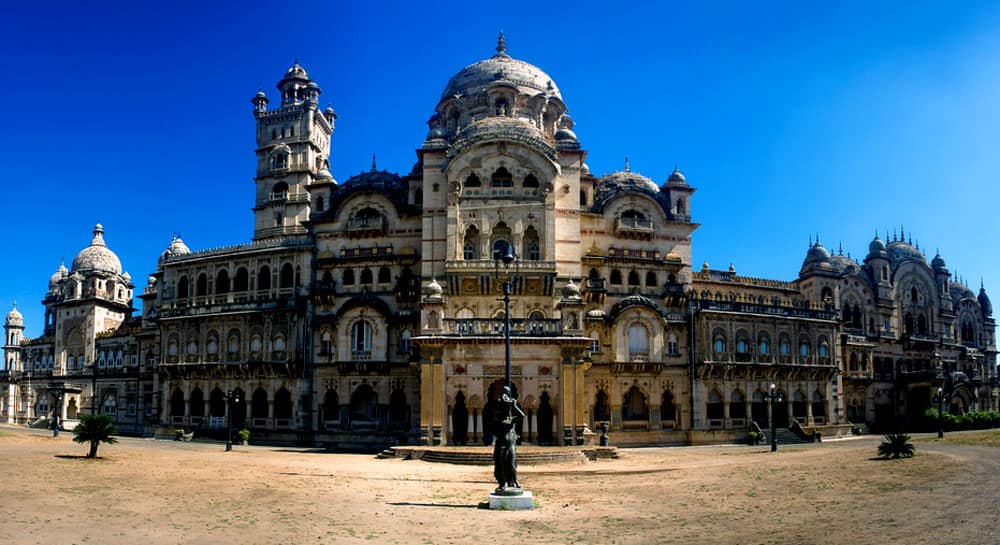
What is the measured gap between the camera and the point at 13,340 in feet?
275

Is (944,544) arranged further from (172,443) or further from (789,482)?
(172,443)

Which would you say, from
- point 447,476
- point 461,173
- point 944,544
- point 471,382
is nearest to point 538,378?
point 471,382

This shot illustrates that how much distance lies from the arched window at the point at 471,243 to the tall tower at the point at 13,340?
54.6 metres

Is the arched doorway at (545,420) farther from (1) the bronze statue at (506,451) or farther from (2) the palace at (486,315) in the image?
(1) the bronze statue at (506,451)

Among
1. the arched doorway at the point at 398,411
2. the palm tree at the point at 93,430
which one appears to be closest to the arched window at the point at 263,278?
the arched doorway at the point at 398,411

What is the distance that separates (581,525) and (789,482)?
36.1 ft

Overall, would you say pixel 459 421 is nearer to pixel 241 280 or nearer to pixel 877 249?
pixel 241 280

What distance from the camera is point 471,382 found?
42.3 meters

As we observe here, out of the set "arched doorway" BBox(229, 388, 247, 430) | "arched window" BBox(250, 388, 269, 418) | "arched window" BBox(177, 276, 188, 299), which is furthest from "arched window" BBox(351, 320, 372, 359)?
"arched window" BBox(177, 276, 188, 299)

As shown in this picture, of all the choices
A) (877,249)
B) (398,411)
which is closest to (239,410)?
(398,411)

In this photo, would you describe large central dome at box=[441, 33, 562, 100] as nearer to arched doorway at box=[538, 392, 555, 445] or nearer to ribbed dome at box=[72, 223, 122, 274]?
arched doorway at box=[538, 392, 555, 445]

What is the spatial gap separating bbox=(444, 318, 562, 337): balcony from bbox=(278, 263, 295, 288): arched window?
57.7 feet

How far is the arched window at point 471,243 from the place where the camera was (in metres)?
50.8

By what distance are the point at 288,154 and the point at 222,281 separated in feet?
60.2
